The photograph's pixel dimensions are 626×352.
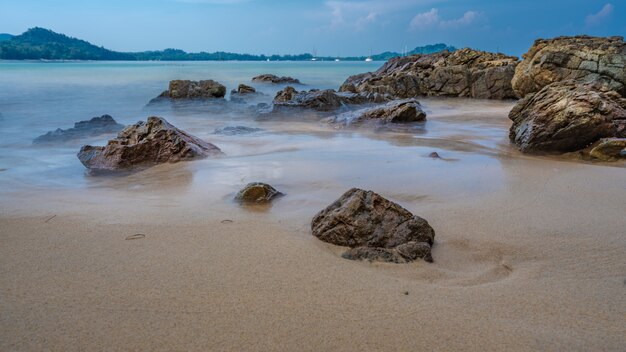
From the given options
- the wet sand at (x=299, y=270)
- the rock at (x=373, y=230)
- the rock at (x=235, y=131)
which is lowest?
the rock at (x=235, y=131)

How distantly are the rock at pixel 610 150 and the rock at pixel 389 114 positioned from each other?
16.9ft

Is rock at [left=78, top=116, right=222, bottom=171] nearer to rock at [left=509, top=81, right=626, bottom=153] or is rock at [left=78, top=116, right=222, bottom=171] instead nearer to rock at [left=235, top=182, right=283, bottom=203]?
rock at [left=235, top=182, right=283, bottom=203]

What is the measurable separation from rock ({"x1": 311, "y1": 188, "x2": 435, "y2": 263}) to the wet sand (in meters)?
0.11

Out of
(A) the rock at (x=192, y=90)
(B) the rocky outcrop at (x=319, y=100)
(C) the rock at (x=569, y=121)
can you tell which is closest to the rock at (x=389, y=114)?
(B) the rocky outcrop at (x=319, y=100)

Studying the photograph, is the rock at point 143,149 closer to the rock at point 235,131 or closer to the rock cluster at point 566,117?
the rock at point 235,131

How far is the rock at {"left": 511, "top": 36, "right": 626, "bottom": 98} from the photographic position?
13.8 m

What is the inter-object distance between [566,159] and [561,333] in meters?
4.87

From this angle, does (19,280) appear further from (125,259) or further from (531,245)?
(531,245)

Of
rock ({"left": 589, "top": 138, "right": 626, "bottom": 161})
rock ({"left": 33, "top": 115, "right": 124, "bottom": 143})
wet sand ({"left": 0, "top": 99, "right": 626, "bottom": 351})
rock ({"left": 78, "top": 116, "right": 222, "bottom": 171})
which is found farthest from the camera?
rock ({"left": 33, "top": 115, "right": 124, "bottom": 143})

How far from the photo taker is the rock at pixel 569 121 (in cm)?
627

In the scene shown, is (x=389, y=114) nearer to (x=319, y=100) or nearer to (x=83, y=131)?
(x=319, y=100)

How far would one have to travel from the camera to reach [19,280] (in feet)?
7.85

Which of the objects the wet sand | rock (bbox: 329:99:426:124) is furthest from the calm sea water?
rock (bbox: 329:99:426:124)

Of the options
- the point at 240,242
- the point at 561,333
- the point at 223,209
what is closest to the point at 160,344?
the point at 240,242
